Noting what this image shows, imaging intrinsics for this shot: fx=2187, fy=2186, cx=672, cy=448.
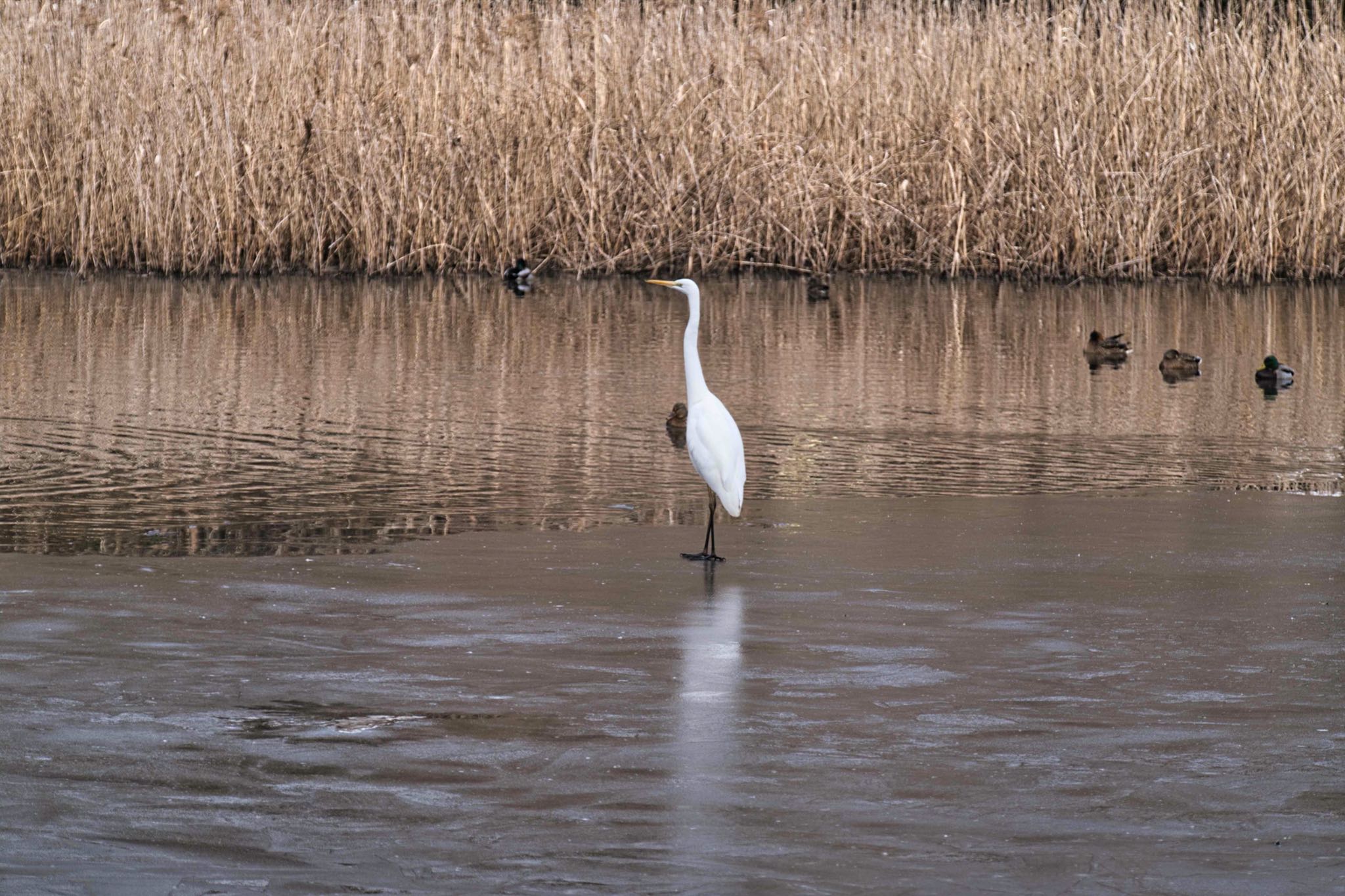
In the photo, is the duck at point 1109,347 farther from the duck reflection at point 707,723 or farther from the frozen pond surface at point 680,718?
the duck reflection at point 707,723

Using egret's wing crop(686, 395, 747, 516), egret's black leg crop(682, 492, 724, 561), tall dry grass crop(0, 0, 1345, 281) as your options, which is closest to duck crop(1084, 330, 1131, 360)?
tall dry grass crop(0, 0, 1345, 281)

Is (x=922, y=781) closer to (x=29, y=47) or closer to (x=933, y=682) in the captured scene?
(x=933, y=682)

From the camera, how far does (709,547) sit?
6.77 meters

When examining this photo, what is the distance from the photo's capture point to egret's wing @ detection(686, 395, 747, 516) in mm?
6922

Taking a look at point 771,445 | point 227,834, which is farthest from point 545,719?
point 771,445

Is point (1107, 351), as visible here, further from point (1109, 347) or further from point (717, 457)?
point (717, 457)

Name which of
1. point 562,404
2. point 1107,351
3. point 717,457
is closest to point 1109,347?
point 1107,351

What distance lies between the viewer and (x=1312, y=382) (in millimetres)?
11992

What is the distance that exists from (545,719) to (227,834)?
0.98 metres

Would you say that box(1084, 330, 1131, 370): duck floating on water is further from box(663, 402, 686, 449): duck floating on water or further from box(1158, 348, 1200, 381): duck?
box(663, 402, 686, 449): duck floating on water

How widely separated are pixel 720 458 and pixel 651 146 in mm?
11687

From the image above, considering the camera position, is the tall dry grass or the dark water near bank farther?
the tall dry grass

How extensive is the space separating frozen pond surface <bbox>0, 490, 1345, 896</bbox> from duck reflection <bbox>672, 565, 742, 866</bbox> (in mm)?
12

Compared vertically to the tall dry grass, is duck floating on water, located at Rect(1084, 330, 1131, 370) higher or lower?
lower
